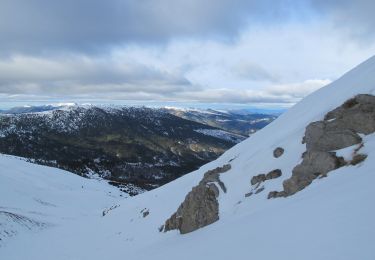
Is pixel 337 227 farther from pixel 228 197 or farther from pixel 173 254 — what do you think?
pixel 228 197

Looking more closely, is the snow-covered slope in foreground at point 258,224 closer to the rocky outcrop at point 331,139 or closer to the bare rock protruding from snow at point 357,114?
the rocky outcrop at point 331,139

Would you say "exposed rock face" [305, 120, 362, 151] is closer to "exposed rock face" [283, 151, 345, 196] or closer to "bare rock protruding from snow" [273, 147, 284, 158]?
"exposed rock face" [283, 151, 345, 196]

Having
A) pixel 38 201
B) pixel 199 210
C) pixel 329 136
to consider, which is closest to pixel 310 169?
pixel 329 136

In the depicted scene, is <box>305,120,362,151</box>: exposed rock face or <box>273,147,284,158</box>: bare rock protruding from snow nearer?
<box>305,120,362,151</box>: exposed rock face

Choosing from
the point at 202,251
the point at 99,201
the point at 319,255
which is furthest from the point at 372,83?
the point at 99,201

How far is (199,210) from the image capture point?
85.8 ft

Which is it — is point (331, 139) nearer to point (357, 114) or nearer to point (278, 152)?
point (357, 114)

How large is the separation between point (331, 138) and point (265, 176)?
509 cm

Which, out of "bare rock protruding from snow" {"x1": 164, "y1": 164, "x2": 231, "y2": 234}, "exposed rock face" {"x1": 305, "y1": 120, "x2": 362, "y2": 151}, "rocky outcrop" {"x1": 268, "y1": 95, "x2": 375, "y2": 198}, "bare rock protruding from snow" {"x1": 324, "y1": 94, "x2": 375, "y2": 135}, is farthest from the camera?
"bare rock protruding from snow" {"x1": 164, "y1": 164, "x2": 231, "y2": 234}

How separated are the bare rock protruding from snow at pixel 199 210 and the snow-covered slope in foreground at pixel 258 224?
659mm

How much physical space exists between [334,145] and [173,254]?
11214mm

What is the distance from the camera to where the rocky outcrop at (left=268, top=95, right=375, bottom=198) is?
63.0 feet

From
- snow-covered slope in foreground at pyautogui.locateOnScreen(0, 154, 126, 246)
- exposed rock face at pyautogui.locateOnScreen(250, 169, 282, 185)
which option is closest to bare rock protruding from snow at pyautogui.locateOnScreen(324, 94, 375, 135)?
exposed rock face at pyautogui.locateOnScreen(250, 169, 282, 185)

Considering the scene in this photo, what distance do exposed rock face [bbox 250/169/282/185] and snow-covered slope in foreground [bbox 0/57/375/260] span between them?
21.3 inches
